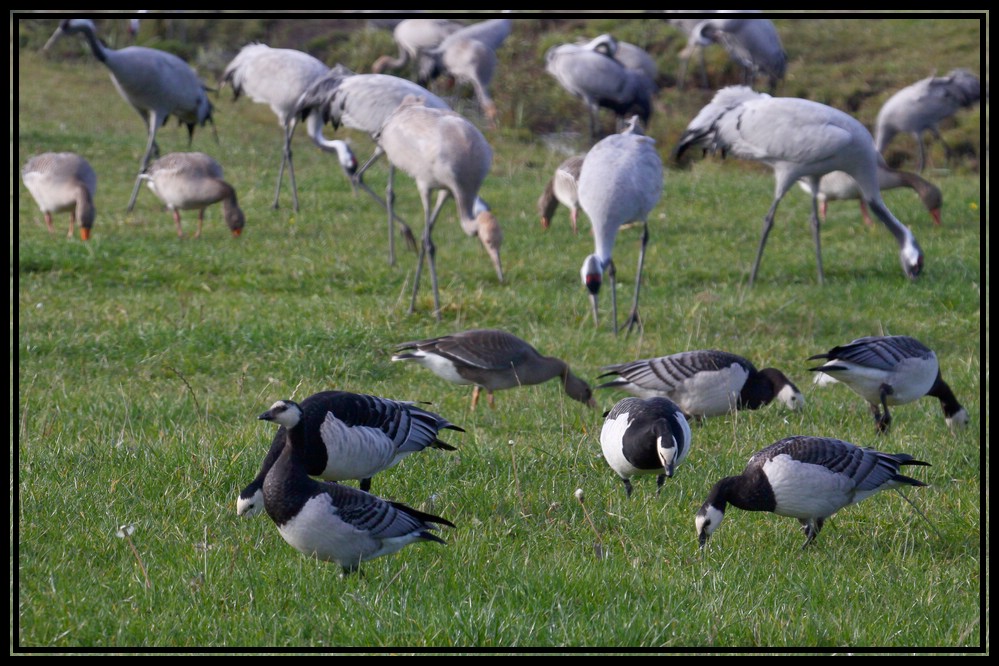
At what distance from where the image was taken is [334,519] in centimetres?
443

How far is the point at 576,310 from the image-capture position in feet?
33.9

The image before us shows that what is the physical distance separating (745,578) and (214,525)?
2.28 m

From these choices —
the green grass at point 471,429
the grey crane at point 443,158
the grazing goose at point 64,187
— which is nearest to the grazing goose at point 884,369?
the green grass at point 471,429

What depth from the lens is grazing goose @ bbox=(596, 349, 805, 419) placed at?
7027mm

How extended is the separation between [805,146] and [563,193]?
2936mm

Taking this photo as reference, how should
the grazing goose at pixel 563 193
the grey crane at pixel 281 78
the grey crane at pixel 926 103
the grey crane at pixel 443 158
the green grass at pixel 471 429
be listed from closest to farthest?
the green grass at pixel 471 429
the grey crane at pixel 443 158
the grazing goose at pixel 563 193
the grey crane at pixel 281 78
the grey crane at pixel 926 103

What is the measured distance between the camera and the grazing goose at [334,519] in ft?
14.6

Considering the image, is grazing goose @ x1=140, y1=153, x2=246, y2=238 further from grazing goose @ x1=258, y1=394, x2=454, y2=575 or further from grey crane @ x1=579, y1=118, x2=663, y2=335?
grazing goose @ x1=258, y1=394, x2=454, y2=575

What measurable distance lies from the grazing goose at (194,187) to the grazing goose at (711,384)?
22.0 ft

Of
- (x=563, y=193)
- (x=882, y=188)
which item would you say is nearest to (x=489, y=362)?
(x=563, y=193)

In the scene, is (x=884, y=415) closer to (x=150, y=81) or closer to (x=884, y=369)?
(x=884, y=369)

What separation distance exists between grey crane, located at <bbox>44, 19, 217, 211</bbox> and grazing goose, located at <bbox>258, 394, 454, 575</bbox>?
10.2 m

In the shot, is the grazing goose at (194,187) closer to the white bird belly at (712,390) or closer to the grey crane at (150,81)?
the grey crane at (150,81)
